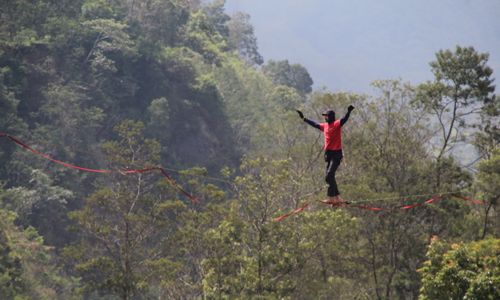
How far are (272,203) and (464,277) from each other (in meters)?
6.68

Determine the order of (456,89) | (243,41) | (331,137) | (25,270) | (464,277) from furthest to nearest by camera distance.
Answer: (243,41) < (25,270) < (456,89) < (464,277) < (331,137)

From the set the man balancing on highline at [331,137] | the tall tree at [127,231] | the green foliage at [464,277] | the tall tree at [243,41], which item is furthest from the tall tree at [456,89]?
the tall tree at [243,41]

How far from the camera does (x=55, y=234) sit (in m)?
39.1

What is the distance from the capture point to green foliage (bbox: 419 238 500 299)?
14.6 m

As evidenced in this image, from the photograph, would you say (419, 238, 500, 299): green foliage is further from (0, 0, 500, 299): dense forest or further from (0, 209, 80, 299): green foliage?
(0, 209, 80, 299): green foliage

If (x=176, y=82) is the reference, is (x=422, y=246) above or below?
below

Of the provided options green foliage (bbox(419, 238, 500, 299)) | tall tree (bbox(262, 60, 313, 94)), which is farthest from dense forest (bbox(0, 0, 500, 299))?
tall tree (bbox(262, 60, 313, 94))

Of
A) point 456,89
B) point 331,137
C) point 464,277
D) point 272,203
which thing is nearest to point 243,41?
point 456,89

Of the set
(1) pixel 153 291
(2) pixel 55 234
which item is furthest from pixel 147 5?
(1) pixel 153 291

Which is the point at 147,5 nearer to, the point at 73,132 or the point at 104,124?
the point at 104,124

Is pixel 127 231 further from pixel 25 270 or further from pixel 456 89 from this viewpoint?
pixel 456 89

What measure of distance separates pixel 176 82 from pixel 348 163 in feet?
93.9

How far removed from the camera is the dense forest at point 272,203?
20.3 meters

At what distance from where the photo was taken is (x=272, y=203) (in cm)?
2067
